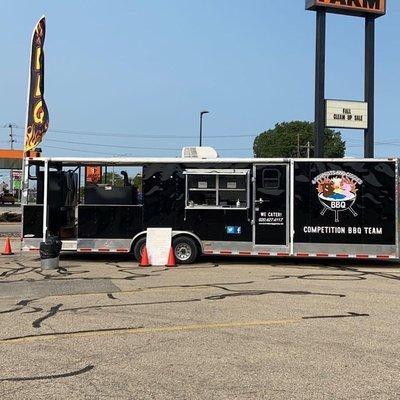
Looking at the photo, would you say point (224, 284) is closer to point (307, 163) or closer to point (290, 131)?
point (307, 163)

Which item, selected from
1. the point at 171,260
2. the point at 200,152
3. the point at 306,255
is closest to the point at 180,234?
the point at 171,260

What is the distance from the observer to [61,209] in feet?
49.5

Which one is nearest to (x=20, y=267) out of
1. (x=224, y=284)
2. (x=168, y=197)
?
(x=168, y=197)

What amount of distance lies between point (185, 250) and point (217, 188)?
1787 millimetres

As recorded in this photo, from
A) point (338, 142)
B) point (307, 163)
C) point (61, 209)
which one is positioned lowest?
point (61, 209)

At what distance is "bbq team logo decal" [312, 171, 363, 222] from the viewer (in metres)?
13.7

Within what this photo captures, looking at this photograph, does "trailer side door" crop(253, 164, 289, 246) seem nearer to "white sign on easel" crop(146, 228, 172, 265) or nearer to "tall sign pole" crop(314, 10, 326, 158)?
"white sign on easel" crop(146, 228, 172, 265)

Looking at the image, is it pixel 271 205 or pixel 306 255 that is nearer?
pixel 306 255

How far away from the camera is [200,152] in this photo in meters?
14.5

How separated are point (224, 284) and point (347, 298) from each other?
8.06 ft

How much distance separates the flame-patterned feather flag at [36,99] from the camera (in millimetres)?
19438

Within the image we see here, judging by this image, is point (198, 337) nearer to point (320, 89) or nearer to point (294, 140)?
point (320, 89)

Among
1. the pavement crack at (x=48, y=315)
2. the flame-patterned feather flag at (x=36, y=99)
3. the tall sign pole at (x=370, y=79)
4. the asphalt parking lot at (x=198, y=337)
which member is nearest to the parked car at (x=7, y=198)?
the flame-patterned feather flag at (x=36, y=99)

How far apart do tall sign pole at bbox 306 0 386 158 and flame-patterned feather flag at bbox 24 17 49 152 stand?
981 cm
